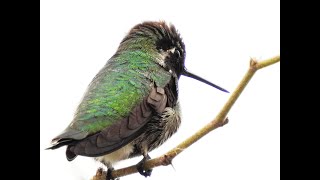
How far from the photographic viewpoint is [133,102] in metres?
4.24

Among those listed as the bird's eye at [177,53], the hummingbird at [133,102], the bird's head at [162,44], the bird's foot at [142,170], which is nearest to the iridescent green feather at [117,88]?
the hummingbird at [133,102]

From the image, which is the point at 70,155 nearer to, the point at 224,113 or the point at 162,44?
the point at 224,113

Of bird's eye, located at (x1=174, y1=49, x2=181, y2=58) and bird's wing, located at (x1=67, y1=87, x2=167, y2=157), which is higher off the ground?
bird's eye, located at (x1=174, y1=49, x2=181, y2=58)

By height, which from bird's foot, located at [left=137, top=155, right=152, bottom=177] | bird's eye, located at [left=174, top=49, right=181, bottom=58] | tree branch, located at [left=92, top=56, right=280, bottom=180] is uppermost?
bird's eye, located at [left=174, top=49, right=181, bottom=58]

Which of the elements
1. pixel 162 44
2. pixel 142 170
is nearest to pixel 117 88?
pixel 142 170

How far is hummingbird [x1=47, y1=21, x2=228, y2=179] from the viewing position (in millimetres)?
3791

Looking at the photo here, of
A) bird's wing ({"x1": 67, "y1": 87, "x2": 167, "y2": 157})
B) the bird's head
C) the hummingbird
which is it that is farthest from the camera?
the bird's head

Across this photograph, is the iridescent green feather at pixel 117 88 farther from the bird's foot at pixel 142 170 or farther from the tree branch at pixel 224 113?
the tree branch at pixel 224 113

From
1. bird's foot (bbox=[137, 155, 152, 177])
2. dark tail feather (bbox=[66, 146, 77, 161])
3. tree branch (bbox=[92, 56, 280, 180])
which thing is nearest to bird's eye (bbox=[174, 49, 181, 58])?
bird's foot (bbox=[137, 155, 152, 177])

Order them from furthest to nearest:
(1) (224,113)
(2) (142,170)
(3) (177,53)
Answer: (3) (177,53) → (2) (142,170) → (1) (224,113)

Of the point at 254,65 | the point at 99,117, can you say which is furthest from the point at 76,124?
the point at 254,65

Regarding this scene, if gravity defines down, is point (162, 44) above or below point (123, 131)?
above

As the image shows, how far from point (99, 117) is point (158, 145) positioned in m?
0.93

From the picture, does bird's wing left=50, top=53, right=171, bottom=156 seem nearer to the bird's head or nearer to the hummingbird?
the hummingbird
